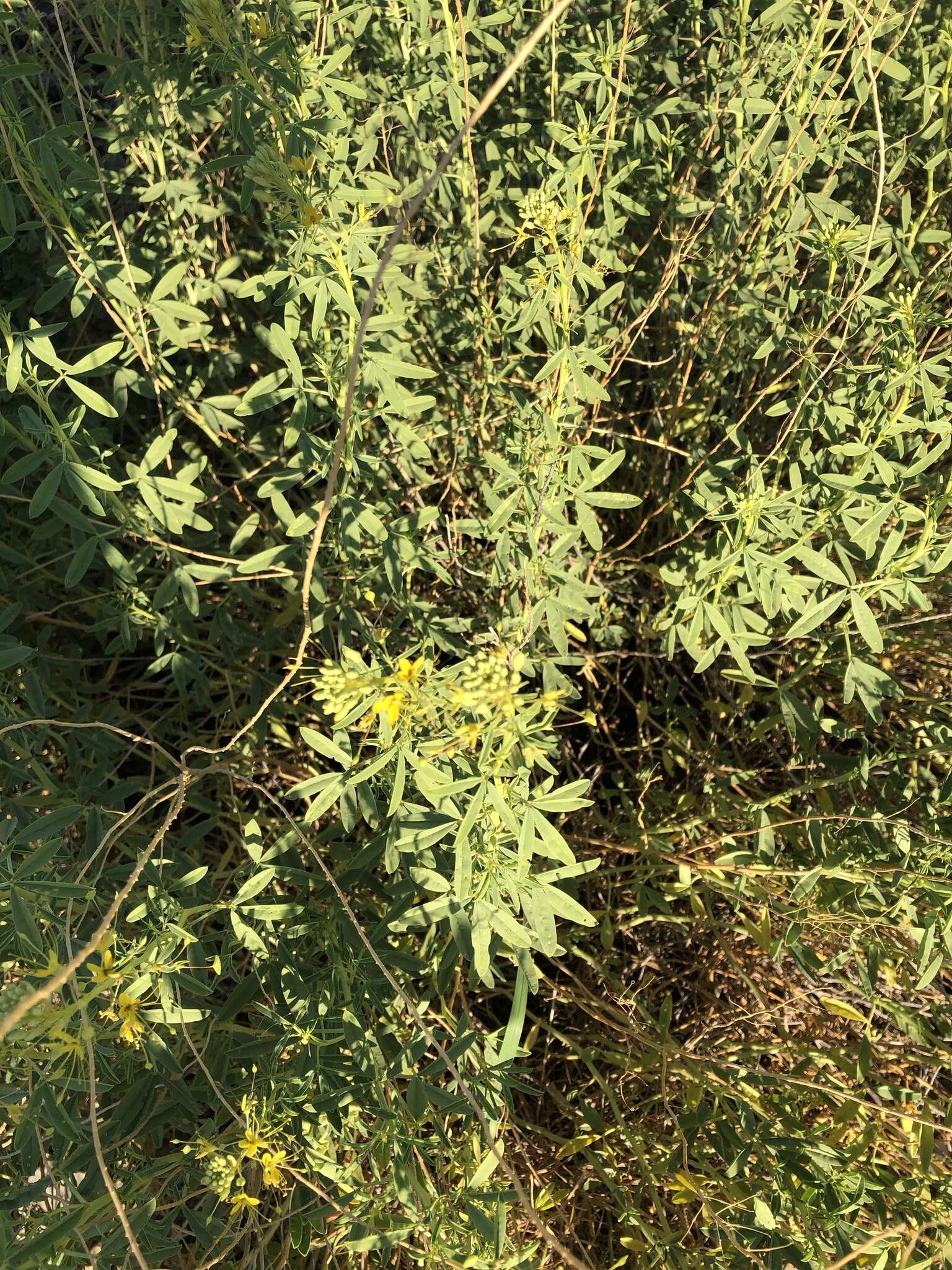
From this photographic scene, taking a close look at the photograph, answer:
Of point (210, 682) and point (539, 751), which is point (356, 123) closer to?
point (210, 682)

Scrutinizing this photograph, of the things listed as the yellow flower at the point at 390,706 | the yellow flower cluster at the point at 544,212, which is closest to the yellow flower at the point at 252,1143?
the yellow flower at the point at 390,706

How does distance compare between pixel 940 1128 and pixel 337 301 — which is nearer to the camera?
pixel 337 301

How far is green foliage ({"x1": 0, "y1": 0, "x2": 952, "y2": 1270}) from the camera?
4.91 ft

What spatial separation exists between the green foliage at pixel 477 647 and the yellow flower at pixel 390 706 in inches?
0.7

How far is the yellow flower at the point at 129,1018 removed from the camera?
1356 mm

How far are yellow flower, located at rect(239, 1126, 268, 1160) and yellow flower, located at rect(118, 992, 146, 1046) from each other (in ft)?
0.70

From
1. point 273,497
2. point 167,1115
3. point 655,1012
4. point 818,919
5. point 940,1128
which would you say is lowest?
point 655,1012

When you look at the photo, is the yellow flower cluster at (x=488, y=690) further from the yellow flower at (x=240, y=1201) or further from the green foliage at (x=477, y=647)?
the yellow flower at (x=240, y=1201)

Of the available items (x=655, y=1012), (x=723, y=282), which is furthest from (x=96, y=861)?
(x=723, y=282)

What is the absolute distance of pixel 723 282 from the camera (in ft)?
7.32

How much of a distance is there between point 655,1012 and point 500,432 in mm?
1481

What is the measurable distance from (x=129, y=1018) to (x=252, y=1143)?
0.26 metres

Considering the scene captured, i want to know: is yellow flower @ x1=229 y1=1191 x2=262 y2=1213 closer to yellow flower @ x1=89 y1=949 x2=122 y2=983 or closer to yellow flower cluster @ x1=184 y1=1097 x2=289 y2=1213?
yellow flower cluster @ x1=184 y1=1097 x2=289 y2=1213

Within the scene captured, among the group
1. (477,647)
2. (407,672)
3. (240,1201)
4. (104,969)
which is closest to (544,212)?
(407,672)
